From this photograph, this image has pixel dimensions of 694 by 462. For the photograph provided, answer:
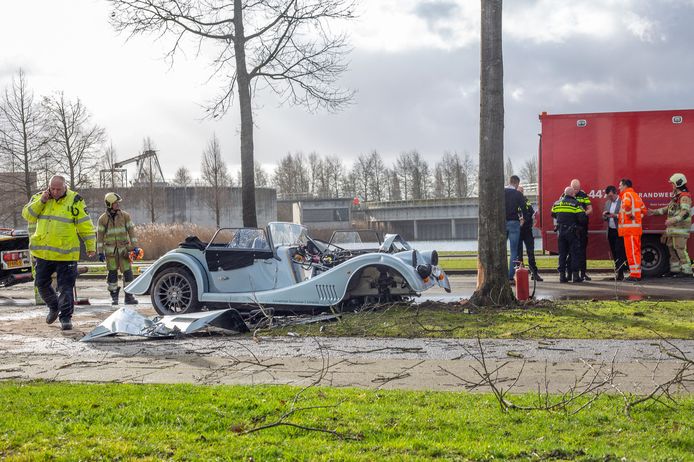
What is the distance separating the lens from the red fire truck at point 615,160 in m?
14.9

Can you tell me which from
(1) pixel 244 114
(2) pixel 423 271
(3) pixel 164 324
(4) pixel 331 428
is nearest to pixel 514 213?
(2) pixel 423 271

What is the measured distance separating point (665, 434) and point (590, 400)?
0.77m

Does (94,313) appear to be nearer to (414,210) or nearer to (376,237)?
(376,237)

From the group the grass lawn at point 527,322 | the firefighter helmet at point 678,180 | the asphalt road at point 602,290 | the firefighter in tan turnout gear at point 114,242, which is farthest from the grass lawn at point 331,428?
the firefighter helmet at point 678,180

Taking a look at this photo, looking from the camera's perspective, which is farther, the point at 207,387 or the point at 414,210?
the point at 414,210

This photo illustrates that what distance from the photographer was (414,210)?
243 feet

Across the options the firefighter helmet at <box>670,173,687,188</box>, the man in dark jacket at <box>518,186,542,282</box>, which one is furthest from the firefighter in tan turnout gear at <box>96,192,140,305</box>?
the firefighter helmet at <box>670,173,687,188</box>

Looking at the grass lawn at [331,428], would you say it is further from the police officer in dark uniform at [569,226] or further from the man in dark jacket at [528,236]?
the police officer in dark uniform at [569,226]

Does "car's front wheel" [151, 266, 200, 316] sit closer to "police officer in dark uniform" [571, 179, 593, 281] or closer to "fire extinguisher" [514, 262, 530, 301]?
"fire extinguisher" [514, 262, 530, 301]

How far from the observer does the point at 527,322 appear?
8.52 m

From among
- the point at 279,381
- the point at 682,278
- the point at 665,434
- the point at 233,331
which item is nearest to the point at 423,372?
the point at 279,381

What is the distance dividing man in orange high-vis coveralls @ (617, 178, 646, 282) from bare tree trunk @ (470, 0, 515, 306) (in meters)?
4.96

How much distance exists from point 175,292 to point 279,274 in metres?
1.65

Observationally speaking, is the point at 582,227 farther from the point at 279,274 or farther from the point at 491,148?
the point at 279,274
